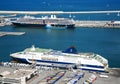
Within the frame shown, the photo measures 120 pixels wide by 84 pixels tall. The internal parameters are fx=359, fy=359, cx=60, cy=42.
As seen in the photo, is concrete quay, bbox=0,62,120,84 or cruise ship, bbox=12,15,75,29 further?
cruise ship, bbox=12,15,75,29

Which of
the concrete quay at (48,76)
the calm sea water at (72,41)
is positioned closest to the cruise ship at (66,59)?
the concrete quay at (48,76)

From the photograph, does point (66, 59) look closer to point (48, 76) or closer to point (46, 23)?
point (48, 76)

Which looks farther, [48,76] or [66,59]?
[66,59]

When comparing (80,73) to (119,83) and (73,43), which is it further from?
(73,43)

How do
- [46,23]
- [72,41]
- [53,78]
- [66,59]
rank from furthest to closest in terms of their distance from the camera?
[46,23], [72,41], [66,59], [53,78]

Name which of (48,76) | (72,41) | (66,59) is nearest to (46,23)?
(72,41)

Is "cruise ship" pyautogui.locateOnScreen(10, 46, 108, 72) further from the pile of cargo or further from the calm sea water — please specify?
the pile of cargo

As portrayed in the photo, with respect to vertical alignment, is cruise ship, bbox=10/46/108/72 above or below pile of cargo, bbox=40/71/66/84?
above

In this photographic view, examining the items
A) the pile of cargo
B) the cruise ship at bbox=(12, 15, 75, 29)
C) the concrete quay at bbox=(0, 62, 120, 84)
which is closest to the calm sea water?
the cruise ship at bbox=(12, 15, 75, 29)

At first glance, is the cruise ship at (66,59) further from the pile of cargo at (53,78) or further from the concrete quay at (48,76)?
the pile of cargo at (53,78)
